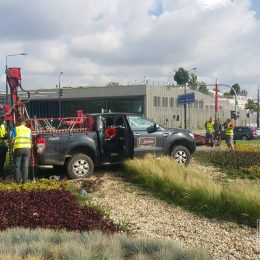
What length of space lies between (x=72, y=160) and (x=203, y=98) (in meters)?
81.4

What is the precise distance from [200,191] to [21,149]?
15.2ft

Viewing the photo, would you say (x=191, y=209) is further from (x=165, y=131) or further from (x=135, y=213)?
(x=165, y=131)

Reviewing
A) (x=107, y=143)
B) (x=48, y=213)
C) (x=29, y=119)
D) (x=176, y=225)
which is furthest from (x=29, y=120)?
(x=176, y=225)

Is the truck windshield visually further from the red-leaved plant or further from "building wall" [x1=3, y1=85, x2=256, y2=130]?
"building wall" [x1=3, y1=85, x2=256, y2=130]

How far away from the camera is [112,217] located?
8227 millimetres

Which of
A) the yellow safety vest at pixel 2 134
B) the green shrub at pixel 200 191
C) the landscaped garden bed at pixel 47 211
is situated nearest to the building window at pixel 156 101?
the yellow safety vest at pixel 2 134

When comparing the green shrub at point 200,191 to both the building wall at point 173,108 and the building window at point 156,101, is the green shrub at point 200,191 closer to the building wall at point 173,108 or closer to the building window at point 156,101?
the building wall at point 173,108

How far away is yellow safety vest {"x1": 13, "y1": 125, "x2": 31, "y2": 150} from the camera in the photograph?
11.6 metres

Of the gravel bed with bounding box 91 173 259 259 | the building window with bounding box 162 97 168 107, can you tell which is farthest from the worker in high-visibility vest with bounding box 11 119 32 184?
the building window with bounding box 162 97 168 107

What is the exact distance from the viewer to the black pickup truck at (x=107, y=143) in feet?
41.6

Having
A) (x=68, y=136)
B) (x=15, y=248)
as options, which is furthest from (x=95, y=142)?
(x=15, y=248)

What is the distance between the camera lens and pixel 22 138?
11.6 m

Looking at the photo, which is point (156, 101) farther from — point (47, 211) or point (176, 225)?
point (47, 211)

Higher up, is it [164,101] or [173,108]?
[164,101]
